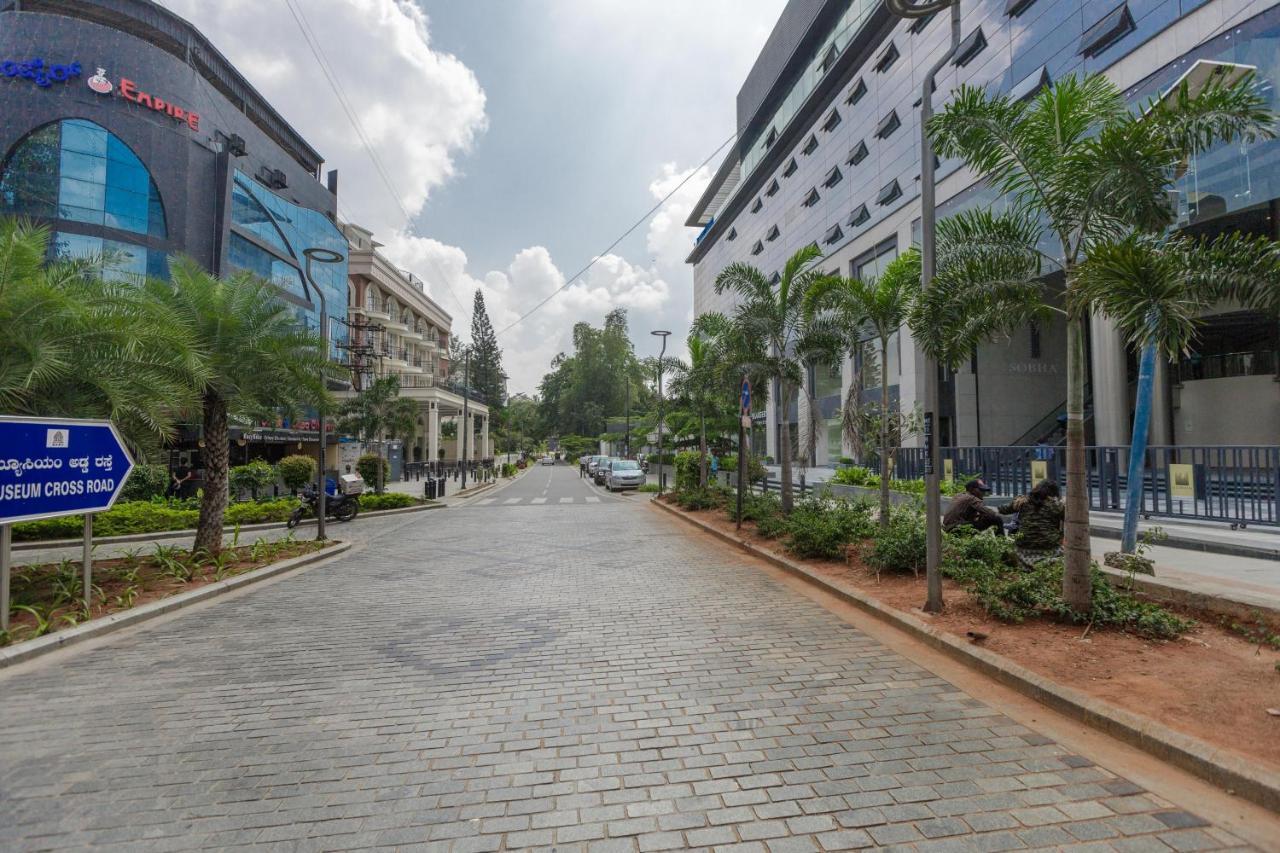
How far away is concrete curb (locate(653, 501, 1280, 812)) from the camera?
Result: 2943 mm

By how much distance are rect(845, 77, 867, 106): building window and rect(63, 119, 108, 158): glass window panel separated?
35.9 metres

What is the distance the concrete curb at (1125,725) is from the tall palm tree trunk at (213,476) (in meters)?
10.1

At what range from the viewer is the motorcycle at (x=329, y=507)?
15.2m

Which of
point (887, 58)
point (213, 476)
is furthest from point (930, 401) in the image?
point (887, 58)

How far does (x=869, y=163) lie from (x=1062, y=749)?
98.5 feet

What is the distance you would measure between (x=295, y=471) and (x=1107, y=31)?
30422 mm

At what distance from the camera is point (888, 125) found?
2638 cm

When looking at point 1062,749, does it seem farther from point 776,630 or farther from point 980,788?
point 776,630

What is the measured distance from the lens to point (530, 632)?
591 cm

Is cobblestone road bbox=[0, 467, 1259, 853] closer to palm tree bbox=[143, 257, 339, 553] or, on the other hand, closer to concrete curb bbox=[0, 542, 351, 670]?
concrete curb bbox=[0, 542, 351, 670]

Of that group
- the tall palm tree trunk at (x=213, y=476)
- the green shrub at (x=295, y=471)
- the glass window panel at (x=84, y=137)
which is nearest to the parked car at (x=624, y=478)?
the green shrub at (x=295, y=471)

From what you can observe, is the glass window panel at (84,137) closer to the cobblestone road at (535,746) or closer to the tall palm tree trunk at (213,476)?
the tall palm tree trunk at (213,476)

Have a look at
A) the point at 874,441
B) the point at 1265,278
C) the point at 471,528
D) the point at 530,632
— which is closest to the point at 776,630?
the point at 530,632

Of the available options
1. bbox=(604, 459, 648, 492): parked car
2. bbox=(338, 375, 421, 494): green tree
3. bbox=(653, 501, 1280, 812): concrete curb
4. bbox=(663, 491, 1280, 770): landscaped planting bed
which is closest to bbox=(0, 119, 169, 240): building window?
bbox=(338, 375, 421, 494): green tree
